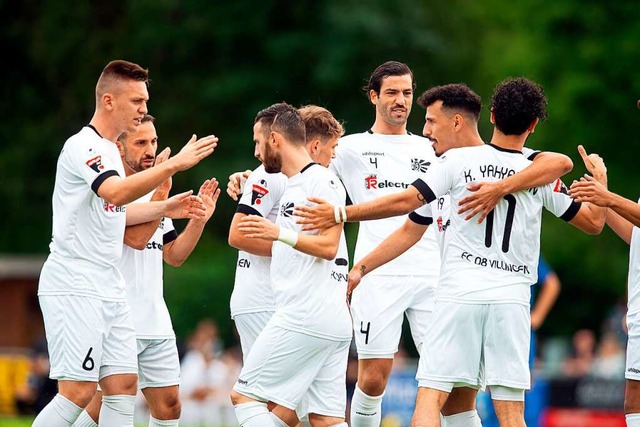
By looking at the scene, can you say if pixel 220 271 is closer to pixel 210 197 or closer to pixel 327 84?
pixel 327 84

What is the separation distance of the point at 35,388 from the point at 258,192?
53.0 feet

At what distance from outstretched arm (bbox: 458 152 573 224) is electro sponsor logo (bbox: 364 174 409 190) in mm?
2078

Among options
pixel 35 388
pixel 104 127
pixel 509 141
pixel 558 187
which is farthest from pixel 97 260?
pixel 35 388

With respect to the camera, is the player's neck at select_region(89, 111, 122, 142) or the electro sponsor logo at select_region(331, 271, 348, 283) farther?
the player's neck at select_region(89, 111, 122, 142)

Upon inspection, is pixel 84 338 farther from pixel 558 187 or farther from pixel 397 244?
pixel 558 187

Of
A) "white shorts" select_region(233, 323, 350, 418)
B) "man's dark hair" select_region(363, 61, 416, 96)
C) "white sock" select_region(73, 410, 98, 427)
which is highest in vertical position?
"man's dark hair" select_region(363, 61, 416, 96)

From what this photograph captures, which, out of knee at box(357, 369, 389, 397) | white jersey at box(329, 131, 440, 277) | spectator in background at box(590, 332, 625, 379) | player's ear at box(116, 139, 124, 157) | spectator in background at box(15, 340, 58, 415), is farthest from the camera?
spectator in background at box(15, 340, 58, 415)

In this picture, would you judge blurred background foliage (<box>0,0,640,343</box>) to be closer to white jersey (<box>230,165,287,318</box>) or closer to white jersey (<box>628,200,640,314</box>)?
white jersey (<box>230,165,287,318</box>)

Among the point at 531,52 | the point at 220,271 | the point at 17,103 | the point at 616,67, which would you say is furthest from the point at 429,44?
the point at 17,103

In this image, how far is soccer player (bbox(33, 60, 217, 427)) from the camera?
912 cm

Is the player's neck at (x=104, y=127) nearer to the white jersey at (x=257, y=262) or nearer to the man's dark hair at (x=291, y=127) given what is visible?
the white jersey at (x=257, y=262)

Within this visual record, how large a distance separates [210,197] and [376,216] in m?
1.70

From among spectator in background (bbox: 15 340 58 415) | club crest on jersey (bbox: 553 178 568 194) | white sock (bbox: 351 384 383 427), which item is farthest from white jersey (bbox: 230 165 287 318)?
spectator in background (bbox: 15 340 58 415)

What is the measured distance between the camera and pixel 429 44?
34.3m
